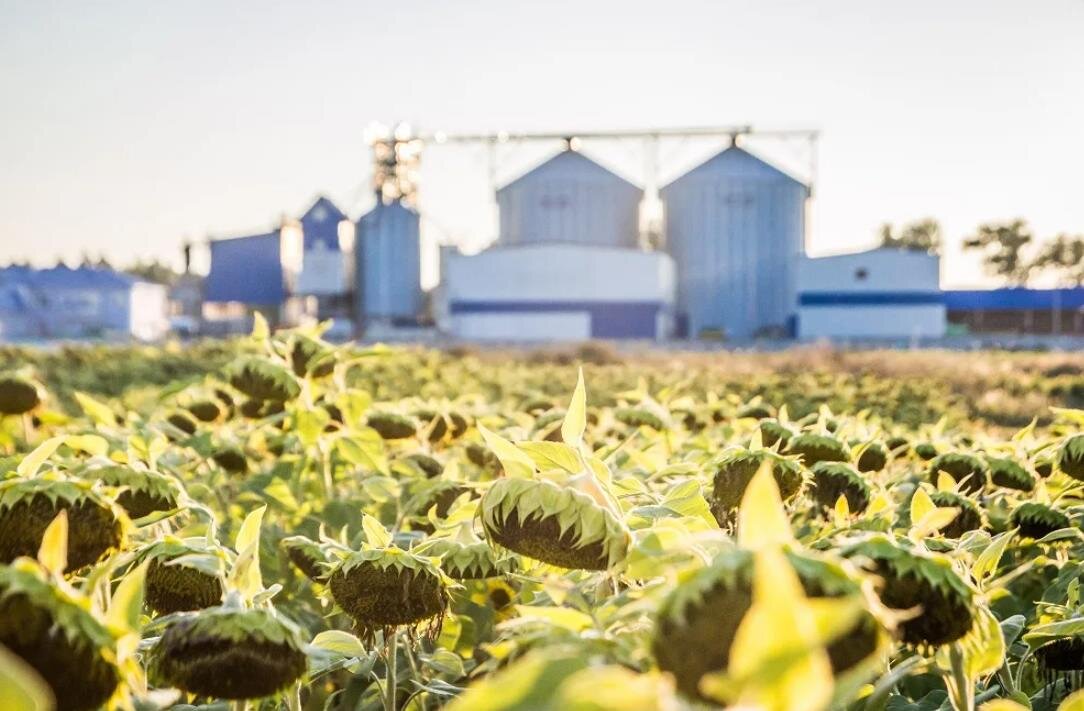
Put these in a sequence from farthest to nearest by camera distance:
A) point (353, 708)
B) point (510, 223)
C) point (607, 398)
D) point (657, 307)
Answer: point (510, 223), point (657, 307), point (607, 398), point (353, 708)

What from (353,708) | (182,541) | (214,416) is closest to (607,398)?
(214,416)

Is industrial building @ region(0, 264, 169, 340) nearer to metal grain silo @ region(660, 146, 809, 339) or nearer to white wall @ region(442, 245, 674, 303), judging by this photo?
white wall @ region(442, 245, 674, 303)

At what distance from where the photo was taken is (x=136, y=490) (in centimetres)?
116

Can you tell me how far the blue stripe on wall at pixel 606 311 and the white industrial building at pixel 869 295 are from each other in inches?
212

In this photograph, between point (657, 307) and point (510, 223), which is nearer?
point (657, 307)

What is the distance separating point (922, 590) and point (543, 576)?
0.44 m

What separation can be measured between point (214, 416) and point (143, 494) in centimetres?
162

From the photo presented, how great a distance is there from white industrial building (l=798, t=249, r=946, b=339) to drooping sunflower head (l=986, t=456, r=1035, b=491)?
34.9 m

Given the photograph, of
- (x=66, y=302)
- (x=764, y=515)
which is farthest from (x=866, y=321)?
(x=66, y=302)

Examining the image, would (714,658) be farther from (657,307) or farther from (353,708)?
(657,307)

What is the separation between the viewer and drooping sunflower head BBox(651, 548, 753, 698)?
0.53 metres

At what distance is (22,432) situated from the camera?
2.86 m

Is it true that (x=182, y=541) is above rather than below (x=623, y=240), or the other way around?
below

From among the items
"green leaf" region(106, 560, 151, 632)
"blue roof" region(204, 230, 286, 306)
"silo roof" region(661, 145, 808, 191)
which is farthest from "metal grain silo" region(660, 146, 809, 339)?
"green leaf" region(106, 560, 151, 632)
